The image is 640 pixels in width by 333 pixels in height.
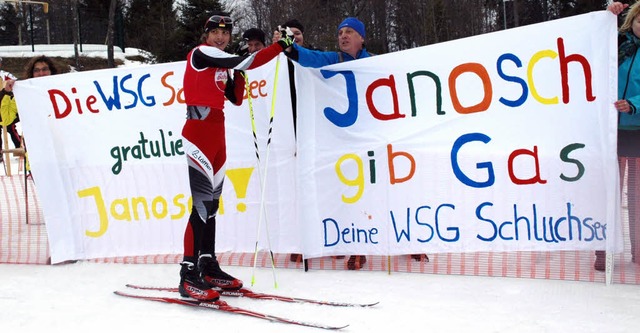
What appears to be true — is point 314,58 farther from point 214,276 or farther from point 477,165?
point 214,276

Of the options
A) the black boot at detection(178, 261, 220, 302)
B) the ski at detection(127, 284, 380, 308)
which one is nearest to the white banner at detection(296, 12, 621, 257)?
the ski at detection(127, 284, 380, 308)

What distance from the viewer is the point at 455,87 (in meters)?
5.00

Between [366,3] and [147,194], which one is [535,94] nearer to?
[147,194]

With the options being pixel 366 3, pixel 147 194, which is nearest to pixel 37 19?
pixel 366 3

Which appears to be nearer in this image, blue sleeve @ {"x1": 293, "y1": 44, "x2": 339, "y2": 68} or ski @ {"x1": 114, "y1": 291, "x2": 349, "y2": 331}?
ski @ {"x1": 114, "y1": 291, "x2": 349, "y2": 331}

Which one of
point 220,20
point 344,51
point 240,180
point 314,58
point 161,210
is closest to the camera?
point 220,20

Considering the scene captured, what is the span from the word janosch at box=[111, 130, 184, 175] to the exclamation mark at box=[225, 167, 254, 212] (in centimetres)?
51

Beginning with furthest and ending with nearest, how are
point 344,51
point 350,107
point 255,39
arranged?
1. point 255,39
2. point 344,51
3. point 350,107

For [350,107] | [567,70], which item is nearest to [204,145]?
[350,107]

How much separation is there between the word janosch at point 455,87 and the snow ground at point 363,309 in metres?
1.27

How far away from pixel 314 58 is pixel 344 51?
0.28m

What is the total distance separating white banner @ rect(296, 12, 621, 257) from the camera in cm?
467

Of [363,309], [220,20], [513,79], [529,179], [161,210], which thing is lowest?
[363,309]

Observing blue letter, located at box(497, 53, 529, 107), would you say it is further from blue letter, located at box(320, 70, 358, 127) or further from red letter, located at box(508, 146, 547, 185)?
Answer: blue letter, located at box(320, 70, 358, 127)
